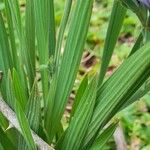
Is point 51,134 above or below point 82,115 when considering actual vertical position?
below

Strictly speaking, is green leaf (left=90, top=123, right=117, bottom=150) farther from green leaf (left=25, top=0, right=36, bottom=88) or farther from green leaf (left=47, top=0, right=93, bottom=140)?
green leaf (left=25, top=0, right=36, bottom=88)

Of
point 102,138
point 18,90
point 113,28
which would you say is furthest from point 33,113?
point 113,28

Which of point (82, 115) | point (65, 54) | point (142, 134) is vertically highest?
point (65, 54)

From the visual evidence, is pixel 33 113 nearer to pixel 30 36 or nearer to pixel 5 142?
pixel 5 142

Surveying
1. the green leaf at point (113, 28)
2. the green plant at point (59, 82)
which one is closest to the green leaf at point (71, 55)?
the green plant at point (59, 82)

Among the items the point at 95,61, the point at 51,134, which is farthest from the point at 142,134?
the point at 51,134

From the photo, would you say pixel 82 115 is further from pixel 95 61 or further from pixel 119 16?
pixel 95 61
